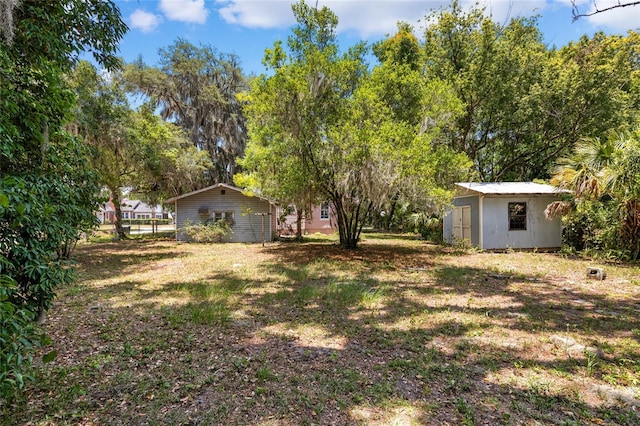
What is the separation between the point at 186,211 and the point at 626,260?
17.4 metres

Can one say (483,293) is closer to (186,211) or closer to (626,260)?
(626,260)

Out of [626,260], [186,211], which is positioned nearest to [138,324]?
[626,260]

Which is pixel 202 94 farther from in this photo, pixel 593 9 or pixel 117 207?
pixel 593 9

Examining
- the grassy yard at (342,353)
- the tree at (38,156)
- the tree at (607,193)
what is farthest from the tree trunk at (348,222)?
the tree at (38,156)

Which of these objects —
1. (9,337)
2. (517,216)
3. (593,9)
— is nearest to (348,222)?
(517,216)

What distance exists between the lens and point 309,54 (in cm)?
884

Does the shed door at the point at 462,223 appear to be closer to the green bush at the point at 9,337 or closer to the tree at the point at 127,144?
the tree at the point at 127,144

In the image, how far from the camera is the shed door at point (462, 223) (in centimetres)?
1286

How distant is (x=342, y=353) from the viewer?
3.60 m

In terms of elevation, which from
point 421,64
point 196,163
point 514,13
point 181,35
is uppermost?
point 181,35

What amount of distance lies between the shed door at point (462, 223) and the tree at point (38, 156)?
12538mm

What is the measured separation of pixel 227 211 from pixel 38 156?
1453 cm

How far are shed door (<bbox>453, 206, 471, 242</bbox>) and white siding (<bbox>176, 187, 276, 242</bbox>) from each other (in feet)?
29.1

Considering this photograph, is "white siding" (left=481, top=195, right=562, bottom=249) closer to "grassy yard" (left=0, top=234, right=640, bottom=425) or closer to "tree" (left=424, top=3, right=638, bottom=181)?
"tree" (left=424, top=3, right=638, bottom=181)
